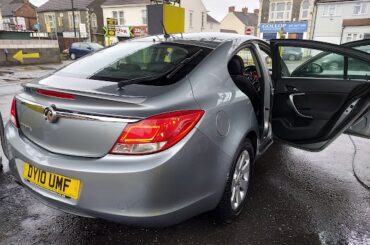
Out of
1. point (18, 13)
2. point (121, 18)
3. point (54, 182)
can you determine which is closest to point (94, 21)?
point (121, 18)

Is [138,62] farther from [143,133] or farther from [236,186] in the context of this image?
[236,186]

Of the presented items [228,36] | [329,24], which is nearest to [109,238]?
[228,36]

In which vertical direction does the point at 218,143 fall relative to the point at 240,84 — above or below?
below

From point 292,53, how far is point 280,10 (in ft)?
115

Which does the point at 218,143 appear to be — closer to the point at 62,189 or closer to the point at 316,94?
the point at 62,189

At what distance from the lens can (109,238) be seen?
2.49 metres

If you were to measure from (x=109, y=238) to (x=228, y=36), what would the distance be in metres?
2.02

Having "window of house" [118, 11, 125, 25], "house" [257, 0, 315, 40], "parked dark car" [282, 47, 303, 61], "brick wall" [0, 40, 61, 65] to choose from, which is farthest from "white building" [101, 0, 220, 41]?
"parked dark car" [282, 47, 303, 61]

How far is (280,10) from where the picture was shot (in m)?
35.9

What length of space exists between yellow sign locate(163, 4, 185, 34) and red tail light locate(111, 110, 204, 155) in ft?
26.4

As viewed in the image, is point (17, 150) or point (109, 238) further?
point (109, 238)

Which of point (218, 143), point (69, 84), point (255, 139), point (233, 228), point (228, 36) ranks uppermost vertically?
point (228, 36)

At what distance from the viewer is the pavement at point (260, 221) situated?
99.1 inches

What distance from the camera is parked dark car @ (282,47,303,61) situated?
3803 mm
